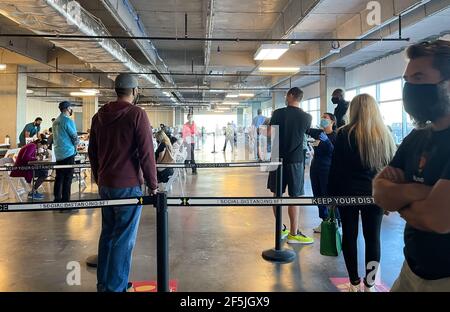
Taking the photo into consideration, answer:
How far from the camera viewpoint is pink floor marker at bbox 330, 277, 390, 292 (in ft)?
8.60

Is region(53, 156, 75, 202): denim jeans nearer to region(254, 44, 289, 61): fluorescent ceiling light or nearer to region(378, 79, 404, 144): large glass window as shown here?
region(254, 44, 289, 61): fluorescent ceiling light

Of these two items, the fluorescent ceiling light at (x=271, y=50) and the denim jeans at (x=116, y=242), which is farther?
the fluorescent ceiling light at (x=271, y=50)

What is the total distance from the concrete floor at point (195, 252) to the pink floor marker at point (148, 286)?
2.3 inches

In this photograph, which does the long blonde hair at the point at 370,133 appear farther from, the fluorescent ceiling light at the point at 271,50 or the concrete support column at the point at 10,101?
the concrete support column at the point at 10,101

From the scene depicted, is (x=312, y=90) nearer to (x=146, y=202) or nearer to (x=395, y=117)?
(x=395, y=117)

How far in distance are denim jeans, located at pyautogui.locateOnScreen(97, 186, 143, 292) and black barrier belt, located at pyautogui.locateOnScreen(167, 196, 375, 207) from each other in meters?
0.36

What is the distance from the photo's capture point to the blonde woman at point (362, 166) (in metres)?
2.26

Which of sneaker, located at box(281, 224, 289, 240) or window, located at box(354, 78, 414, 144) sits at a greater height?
window, located at box(354, 78, 414, 144)

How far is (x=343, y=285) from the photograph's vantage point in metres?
2.71

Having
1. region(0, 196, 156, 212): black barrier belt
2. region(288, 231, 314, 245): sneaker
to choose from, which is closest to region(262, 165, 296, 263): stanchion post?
region(288, 231, 314, 245): sneaker

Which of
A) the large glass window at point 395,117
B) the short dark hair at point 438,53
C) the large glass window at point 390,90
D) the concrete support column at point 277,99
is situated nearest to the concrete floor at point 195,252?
the short dark hair at point 438,53

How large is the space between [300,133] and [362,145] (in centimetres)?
129

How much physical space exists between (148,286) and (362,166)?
5.81 feet
